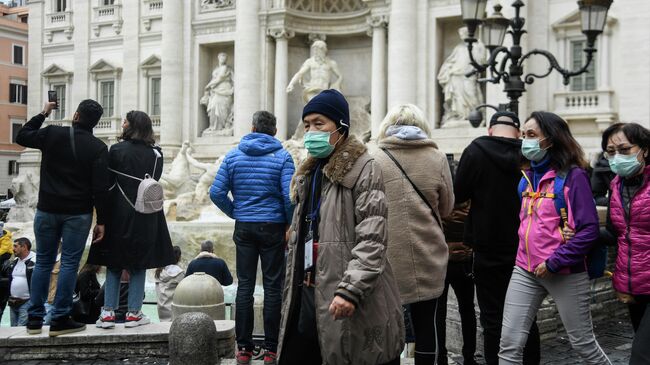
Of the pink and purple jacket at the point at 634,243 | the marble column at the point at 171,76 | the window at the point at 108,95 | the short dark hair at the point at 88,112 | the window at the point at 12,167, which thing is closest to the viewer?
the pink and purple jacket at the point at 634,243

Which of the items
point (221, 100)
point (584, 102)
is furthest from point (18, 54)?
point (584, 102)

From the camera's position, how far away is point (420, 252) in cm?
443

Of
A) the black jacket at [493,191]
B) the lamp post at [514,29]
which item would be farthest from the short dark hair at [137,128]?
the lamp post at [514,29]

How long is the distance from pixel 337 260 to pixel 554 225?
1.54 meters

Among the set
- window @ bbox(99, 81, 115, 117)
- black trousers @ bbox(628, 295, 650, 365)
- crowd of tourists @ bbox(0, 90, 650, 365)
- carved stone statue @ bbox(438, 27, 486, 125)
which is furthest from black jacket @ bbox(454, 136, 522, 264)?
window @ bbox(99, 81, 115, 117)

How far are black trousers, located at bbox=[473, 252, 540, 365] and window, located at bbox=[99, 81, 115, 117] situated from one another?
24.0 metres

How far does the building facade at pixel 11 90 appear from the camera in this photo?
126 feet

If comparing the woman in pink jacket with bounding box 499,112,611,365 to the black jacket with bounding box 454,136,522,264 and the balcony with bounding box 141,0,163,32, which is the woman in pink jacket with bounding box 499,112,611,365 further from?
the balcony with bounding box 141,0,163,32

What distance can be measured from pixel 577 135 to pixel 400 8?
20.2 feet

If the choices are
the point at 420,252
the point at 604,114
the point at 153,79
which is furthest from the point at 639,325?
the point at 153,79

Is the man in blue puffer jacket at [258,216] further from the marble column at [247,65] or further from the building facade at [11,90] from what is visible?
the building facade at [11,90]

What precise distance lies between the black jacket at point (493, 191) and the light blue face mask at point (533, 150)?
0.37 m

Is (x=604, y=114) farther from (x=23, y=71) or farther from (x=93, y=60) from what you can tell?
(x=23, y=71)

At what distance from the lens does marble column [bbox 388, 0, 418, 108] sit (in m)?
19.6
